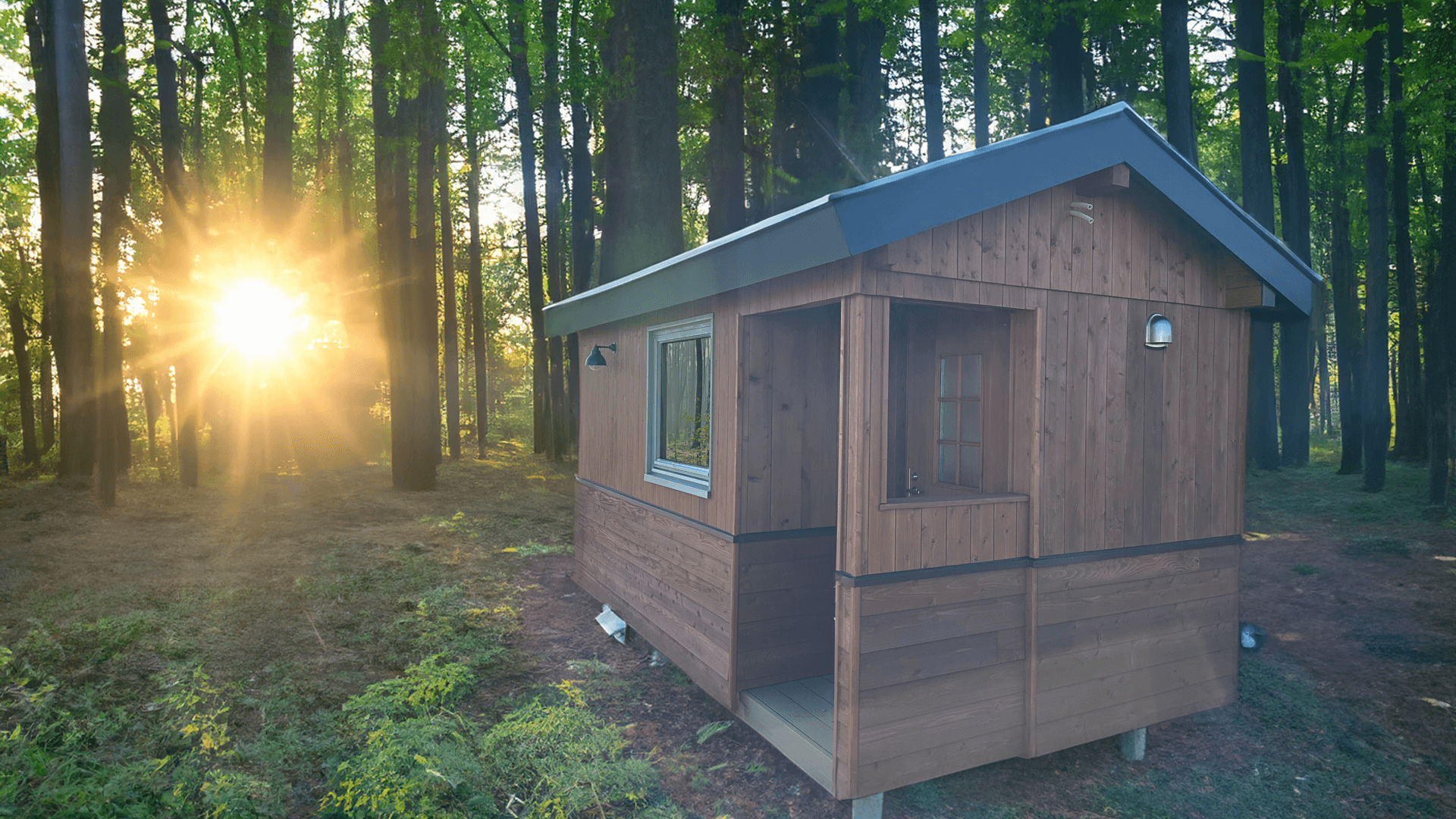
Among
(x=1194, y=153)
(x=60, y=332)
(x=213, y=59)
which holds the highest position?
(x=213, y=59)

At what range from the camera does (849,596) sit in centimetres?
337

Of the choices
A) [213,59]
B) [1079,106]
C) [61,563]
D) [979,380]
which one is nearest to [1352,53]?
[1079,106]

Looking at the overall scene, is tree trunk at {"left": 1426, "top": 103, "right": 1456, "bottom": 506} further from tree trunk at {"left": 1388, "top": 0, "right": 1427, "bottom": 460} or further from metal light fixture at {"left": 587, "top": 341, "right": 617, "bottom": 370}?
metal light fixture at {"left": 587, "top": 341, "right": 617, "bottom": 370}

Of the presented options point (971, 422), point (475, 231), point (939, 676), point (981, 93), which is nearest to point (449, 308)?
point (475, 231)

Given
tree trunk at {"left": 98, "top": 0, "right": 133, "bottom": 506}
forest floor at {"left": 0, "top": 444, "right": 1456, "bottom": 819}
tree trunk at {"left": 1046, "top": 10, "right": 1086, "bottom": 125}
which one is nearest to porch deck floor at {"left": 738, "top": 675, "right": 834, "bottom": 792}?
forest floor at {"left": 0, "top": 444, "right": 1456, "bottom": 819}

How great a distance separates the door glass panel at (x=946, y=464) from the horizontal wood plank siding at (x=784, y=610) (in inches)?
33.9

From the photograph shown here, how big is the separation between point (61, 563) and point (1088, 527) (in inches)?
354

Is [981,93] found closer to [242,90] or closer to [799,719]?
[799,719]

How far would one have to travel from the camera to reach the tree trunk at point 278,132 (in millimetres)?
10812

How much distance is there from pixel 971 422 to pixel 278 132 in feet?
35.7

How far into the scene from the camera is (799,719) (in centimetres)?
405

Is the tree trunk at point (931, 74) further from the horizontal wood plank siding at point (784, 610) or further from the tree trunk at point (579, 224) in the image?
the horizontal wood plank siding at point (784, 610)

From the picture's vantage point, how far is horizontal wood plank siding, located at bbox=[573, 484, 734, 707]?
4602 millimetres

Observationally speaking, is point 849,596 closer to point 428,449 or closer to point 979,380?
point 979,380
